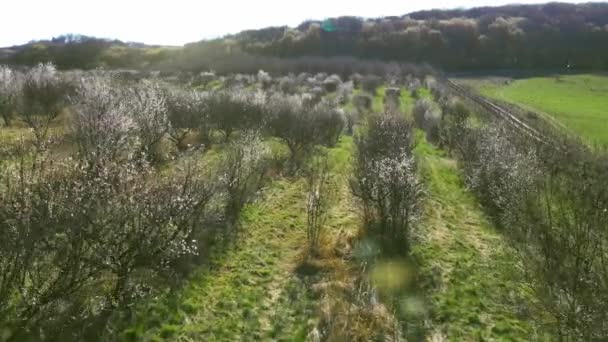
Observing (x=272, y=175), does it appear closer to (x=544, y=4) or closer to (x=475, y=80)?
(x=475, y=80)

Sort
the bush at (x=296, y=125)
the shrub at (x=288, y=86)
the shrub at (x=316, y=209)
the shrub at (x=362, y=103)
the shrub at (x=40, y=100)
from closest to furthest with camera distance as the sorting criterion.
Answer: the shrub at (x=316, y=209) < the shrub at (x=40, y=100) < the bush at (x=296, y=125) < the shrub at (x=362, y=103) < the shrub at (x=288, y=86)

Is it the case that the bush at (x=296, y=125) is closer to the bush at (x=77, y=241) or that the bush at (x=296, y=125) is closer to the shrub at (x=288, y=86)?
the bush at (x=77, y=241)

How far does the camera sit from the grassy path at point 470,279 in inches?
572

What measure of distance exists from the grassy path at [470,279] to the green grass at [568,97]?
2239 cm

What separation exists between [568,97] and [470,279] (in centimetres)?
6902

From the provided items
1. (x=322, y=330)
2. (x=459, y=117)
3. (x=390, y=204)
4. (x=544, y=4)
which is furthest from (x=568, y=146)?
(x=544, y=4)

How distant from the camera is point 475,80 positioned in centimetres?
10431

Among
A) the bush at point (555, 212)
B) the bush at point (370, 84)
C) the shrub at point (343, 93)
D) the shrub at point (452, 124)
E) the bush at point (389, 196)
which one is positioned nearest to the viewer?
the bush at point (555, 212)

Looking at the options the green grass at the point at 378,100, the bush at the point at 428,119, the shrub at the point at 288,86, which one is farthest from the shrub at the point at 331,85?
the bush at the point at 428,119

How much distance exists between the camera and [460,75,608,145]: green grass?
51503mm

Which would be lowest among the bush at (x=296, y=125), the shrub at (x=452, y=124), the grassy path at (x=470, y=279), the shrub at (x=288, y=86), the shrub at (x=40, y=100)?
the grassy path at (x=470, y=279)

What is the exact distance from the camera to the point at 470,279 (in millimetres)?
17641

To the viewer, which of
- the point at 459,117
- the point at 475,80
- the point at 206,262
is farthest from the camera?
the point at 475,80

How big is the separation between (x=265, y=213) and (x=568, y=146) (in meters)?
22.2
